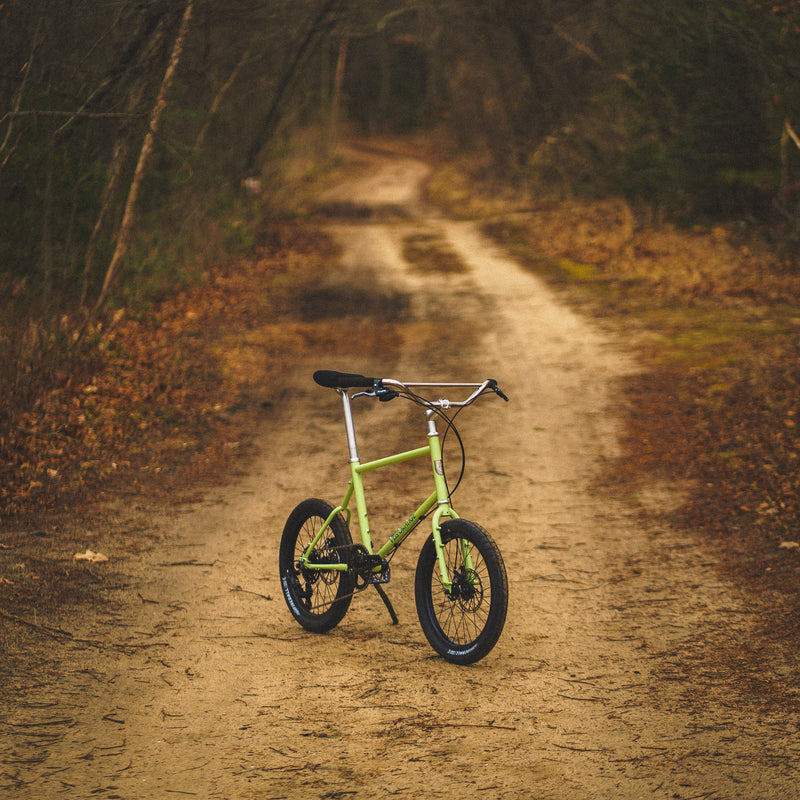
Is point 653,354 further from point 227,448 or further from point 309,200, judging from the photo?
point 309,200

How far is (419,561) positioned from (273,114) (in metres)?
18.6

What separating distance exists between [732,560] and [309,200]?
2661 centimetres

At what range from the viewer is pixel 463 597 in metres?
4.75

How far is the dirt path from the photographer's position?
12.9 ft

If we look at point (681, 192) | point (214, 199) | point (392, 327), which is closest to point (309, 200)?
point (214, 199)

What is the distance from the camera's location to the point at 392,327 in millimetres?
14453

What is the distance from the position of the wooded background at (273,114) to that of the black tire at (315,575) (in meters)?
4.90

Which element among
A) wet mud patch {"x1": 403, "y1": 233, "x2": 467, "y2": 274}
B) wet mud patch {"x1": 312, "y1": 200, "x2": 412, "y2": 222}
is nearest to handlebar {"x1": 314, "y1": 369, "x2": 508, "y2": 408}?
wet mud patch {"x1": 403, "y1": 233, "x2": 467, "y2": 274}

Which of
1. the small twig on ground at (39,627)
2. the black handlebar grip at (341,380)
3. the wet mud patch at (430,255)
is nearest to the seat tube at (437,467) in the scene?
the black handlebar grip at (341,380)

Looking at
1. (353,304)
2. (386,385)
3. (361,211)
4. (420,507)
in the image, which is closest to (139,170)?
(353,304)

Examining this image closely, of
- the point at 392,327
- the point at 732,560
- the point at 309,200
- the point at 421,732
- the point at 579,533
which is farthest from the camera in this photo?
the point at 309,200

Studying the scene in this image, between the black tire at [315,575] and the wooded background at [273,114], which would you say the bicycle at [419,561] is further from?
the wooded background at [273,114]

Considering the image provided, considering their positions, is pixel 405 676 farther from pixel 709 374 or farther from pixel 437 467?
pixel 709 374

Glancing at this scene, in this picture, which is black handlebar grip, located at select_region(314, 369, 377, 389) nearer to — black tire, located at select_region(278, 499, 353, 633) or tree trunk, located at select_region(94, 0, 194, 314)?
black tire, located at select_region(278, 499, 353, 633)
